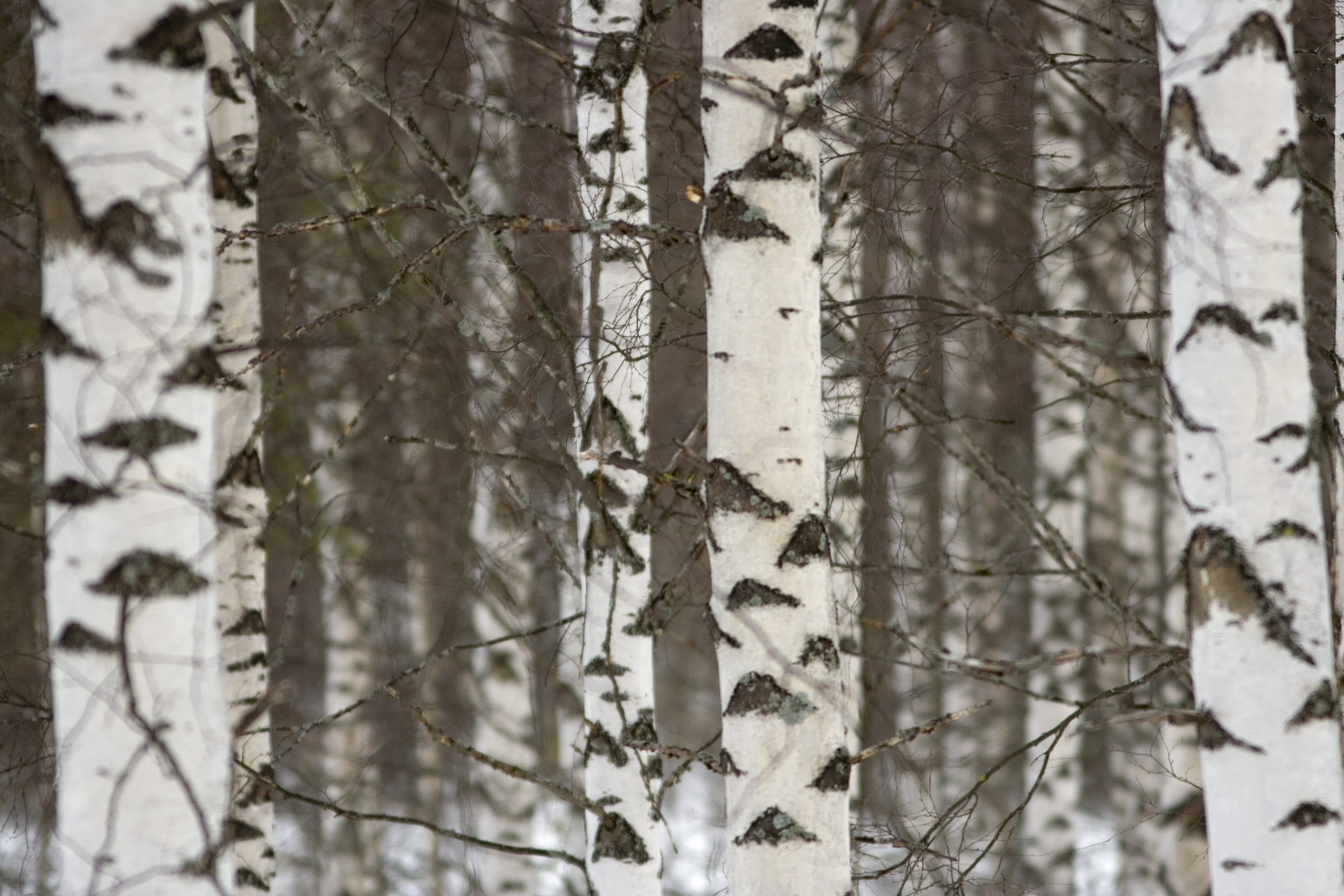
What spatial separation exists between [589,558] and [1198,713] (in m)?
1.53

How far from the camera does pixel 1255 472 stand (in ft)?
5.84

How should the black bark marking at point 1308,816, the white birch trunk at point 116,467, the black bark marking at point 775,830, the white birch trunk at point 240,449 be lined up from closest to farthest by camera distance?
the white birch trunk at point 116,467 → the black bark marking at point 1308,816 → the black bark marking at point 775,830 → the white birch trunk at point 240,449

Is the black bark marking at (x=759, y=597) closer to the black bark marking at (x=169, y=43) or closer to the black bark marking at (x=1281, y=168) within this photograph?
the black bark marking at (x=1281, y=168)

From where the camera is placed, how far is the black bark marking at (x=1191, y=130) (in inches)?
70.8

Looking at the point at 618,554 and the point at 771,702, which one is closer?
the point at 771,702

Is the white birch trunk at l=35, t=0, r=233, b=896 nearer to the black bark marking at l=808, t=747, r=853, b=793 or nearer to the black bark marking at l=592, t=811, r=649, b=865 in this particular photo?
the black bark marking at l=808, t=747, r=853, b=793

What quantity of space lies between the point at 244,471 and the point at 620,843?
1.51 meters

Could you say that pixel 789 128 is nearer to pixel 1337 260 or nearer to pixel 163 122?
pixel 163 122

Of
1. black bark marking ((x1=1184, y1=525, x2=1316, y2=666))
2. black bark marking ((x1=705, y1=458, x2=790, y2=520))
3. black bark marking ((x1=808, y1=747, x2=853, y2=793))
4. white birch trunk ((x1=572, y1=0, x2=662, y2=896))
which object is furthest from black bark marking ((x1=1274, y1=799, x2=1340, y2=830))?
white birch trunk ((x1=572, y1=0, x2=662, y2=896))

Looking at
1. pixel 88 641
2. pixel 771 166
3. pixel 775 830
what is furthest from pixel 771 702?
pixel 88 641

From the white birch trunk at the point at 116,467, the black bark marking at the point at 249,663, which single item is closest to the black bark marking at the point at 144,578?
the white birch trunk at the point at 116,467

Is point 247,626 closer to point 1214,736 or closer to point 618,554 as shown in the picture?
point 618,554

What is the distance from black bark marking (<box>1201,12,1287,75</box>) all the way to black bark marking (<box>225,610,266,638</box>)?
9.09 feet

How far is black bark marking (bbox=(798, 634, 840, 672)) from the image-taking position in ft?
6.56
